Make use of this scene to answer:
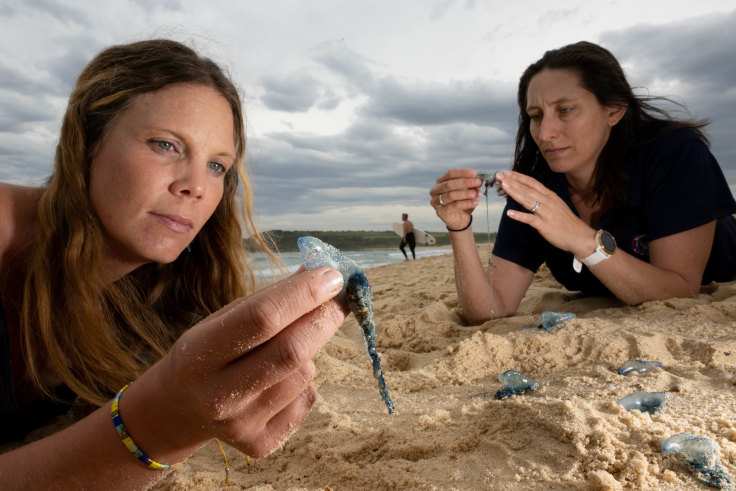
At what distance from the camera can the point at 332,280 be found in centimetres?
103

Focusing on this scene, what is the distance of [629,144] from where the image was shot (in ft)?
9.69

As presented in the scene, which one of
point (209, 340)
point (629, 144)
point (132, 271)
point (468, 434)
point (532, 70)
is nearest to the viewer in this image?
point (209, 340)

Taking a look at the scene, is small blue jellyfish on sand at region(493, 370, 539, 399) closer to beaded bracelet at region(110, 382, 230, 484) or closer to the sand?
the sand

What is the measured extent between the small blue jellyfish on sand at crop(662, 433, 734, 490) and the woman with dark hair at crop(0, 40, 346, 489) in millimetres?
950

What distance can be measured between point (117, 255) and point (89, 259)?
0.11 metres

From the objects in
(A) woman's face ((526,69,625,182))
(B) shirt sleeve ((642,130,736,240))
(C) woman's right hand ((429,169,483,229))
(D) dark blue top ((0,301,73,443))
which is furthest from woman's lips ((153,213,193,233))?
(B) shirt sleeve ((642,130,736,240))

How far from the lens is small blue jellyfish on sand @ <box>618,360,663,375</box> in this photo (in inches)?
72.5

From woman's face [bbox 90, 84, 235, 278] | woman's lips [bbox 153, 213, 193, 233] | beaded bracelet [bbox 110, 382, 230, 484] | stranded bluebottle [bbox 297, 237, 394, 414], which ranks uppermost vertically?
woman's face [bbox 90, 84, 235, 278]

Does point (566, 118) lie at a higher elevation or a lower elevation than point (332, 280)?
higher

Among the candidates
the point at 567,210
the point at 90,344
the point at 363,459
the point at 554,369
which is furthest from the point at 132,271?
the point at 567,210

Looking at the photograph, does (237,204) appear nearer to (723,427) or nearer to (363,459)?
(363,459)

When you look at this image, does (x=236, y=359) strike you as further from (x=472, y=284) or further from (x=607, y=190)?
(x=607, y=190)

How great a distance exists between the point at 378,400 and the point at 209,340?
117 cm

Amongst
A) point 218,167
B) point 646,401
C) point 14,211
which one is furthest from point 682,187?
point 14,211
